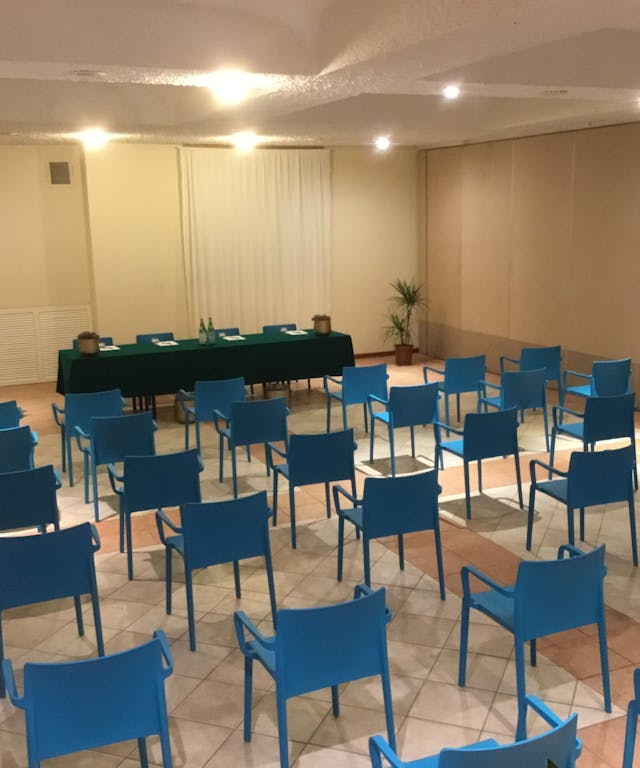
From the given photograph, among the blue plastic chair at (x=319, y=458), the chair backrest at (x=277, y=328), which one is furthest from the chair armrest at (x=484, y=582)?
the chair backrest at (x=277, y=328)

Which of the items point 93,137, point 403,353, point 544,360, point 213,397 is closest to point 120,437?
point 213,397

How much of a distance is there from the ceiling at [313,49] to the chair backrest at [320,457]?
8.05ft

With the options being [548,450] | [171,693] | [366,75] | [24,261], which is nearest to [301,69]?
[366,75]

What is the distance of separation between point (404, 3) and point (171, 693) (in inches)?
149

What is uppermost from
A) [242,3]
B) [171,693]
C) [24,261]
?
[242,3]

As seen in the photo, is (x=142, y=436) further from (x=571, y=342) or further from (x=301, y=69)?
(x=571, y=342)

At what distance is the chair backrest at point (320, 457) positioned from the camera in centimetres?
611

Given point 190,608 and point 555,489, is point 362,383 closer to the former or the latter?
point 555,489

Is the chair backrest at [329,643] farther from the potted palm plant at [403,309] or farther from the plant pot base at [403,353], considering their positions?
the potted palm plant at [403,309]

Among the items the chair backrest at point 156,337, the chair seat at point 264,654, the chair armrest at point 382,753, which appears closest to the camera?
the chair armrest at point 382,753

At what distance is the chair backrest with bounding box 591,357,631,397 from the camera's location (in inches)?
339

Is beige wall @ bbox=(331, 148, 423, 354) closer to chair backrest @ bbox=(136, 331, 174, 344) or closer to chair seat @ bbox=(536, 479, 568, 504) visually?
chair backrest @ bbox=(136, 331, 174, 344)

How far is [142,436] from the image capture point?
22.8 feet

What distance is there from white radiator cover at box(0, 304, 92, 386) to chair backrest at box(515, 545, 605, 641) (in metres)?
10.1
